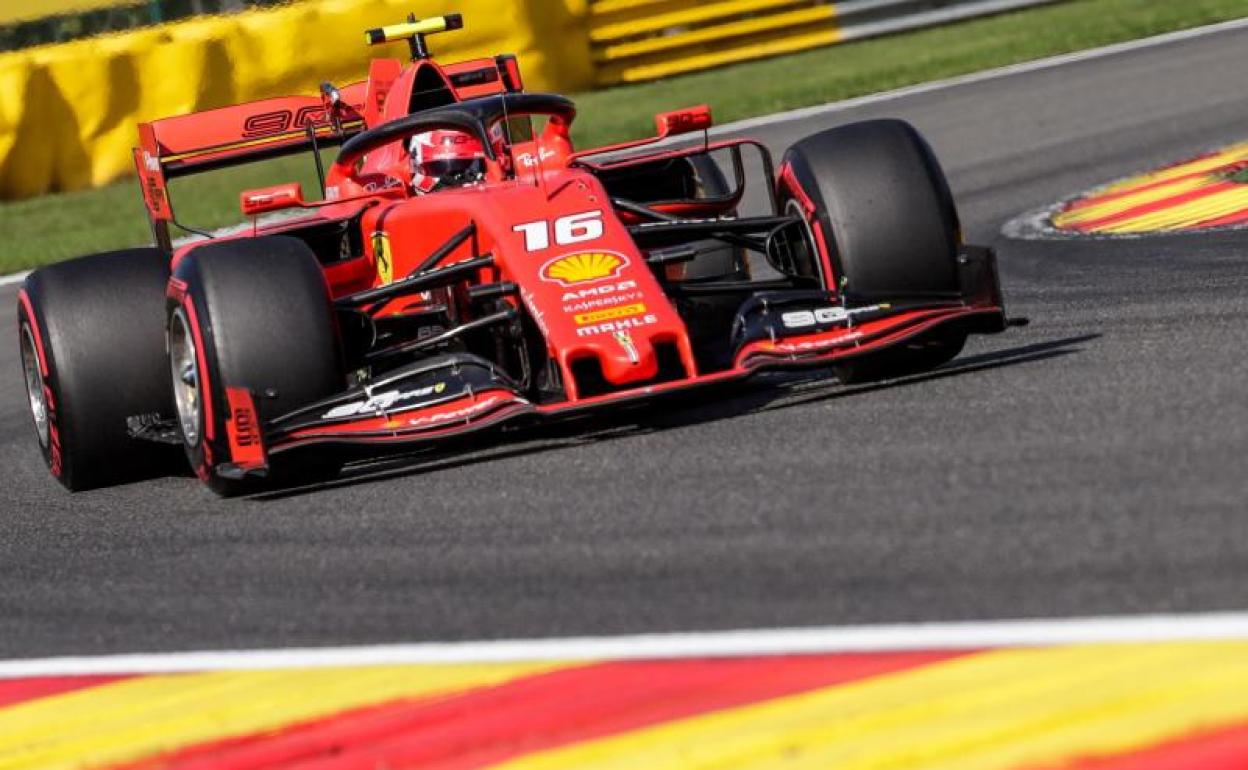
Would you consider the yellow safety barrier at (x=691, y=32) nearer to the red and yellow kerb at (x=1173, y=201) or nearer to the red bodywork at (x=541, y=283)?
the red and yellow kerb at (x=1173, y=201)

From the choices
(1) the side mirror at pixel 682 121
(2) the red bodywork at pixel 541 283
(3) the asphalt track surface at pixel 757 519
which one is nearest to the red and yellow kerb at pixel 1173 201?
(3) the asphalt track surface at pixel 757 519

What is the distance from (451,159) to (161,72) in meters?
10.1

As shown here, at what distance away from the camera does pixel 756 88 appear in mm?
17812

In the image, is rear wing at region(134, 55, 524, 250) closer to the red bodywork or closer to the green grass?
the red bodywork

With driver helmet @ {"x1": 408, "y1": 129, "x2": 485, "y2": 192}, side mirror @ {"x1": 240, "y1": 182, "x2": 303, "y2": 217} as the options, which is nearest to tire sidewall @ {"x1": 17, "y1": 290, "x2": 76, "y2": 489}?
side mirror @ {"x1": 240, "y1": 182, "x2": 303, "y2": 217}

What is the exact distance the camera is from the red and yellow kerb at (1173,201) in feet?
32.0

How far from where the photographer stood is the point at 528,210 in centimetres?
679

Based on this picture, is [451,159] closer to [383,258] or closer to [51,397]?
[383,258]

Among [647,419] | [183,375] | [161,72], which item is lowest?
[647,419]

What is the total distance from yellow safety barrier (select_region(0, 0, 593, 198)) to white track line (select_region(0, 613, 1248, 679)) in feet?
41.7

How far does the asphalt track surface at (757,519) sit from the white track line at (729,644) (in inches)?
2.8

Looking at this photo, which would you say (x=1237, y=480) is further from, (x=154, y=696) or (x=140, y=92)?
(x=140, y=92)

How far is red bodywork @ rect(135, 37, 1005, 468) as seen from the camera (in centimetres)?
625

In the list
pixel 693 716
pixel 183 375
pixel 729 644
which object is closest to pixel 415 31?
pixel 183 375
